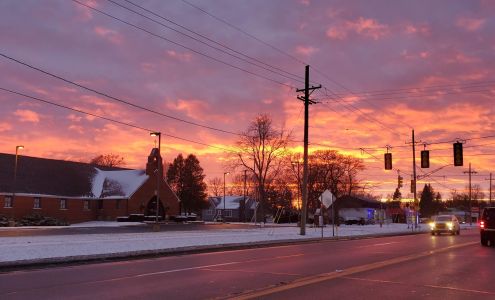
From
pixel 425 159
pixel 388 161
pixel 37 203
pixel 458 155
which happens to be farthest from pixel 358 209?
pixel 458 155

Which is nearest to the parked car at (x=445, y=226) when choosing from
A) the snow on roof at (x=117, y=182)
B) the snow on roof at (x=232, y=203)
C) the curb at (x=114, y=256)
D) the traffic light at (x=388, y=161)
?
the traffic light at (x=388, y=161)

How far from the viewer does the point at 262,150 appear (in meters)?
53.7

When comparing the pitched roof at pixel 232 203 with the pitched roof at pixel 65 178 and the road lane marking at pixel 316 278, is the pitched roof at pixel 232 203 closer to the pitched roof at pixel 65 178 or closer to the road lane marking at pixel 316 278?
the pitched roof at pixel 65 178

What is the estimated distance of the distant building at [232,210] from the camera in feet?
386

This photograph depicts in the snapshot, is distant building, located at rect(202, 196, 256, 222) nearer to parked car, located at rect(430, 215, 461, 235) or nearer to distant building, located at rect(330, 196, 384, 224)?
distant building, located at rect(330, 196, 384, 224)

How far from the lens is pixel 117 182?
74188 mm

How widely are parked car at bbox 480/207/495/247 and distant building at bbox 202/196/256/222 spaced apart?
86.4 meters

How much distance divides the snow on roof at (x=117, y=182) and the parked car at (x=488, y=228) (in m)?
51.9

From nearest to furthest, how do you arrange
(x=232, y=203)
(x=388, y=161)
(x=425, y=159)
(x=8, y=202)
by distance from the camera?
(x=425, y=159)
(x=388, y=161)
(x=8, y=202)
(x=232, y=203)

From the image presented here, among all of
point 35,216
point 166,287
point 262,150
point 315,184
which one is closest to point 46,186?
point 35,216

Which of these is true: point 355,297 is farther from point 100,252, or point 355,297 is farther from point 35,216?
point 35,216

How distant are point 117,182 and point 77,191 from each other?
627cm

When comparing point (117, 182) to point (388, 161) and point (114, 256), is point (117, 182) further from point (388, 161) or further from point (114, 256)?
point (114, 256)

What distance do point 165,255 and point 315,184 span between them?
5613cm
